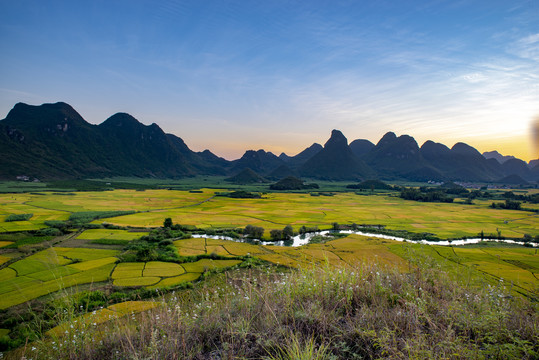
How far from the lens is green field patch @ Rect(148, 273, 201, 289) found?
1929cm

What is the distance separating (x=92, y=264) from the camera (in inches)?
930

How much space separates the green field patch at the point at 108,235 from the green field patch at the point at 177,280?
16.3 m

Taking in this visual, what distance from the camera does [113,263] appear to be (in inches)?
947

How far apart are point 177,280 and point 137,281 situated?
3.08 meters

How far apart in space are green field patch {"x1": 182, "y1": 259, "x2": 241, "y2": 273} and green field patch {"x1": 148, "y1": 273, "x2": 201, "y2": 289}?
1103 mm

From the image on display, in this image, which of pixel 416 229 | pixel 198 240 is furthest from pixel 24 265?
pixel 416 229

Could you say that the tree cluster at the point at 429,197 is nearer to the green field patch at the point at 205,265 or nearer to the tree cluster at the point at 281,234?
the tree cluster at the point at 281,234

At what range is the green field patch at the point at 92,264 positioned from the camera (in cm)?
2258

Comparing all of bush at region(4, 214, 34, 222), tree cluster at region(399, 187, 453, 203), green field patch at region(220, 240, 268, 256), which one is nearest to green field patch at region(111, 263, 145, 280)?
green field patch at region(220, 240, 268, 256)

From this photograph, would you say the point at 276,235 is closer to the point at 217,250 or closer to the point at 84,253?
the point at 217,250

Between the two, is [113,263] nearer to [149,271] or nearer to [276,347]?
[149,271]

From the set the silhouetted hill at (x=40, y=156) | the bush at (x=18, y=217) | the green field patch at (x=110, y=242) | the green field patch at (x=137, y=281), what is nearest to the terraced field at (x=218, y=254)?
the green field patch at (x=137, y=281)

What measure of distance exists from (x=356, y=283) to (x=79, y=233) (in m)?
43.0

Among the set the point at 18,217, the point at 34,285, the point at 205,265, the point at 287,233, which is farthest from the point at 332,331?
the point at 18,217
